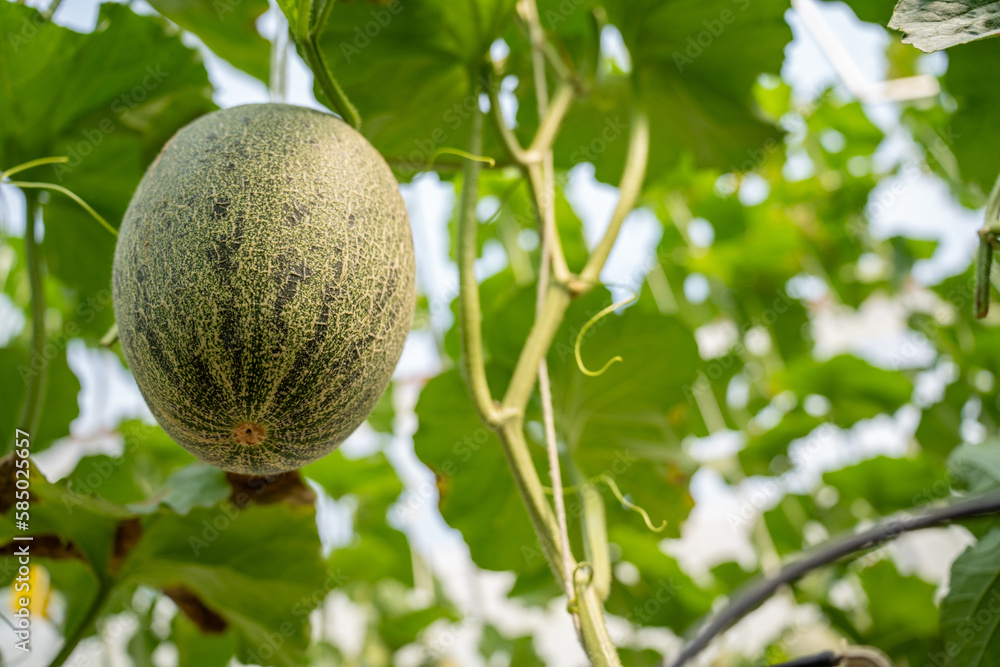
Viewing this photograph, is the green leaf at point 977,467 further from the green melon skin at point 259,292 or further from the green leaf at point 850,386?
the green melon skin at point 259,292

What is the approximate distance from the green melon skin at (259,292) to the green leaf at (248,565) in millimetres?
241

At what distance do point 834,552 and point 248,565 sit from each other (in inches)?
21.3

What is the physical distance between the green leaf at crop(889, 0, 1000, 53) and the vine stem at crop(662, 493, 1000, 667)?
350 millimetres

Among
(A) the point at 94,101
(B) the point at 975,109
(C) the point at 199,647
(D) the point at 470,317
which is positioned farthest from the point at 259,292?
(C) the point at 199,647

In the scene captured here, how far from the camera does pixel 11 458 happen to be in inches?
22.6

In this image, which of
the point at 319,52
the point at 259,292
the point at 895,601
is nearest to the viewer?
the point at 259,292

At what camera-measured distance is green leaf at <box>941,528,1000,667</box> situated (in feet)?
1.95

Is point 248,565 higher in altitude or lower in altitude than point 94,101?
lower

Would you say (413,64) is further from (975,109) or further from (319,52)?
(975,109)

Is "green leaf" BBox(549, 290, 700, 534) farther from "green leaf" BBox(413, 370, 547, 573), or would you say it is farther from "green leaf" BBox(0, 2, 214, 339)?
"green leaf" BBox(0, 2, 214, 339)

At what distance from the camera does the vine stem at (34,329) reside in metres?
0.63

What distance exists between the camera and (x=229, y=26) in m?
0.74

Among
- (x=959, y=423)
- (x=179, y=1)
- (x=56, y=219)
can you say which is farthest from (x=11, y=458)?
(x=959, y=423)

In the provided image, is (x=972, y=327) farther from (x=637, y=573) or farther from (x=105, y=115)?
(x=105, y=115)
